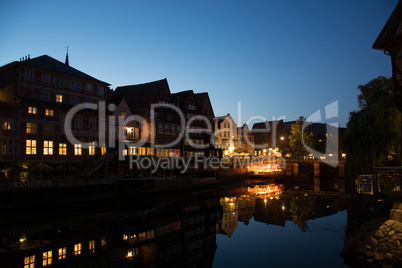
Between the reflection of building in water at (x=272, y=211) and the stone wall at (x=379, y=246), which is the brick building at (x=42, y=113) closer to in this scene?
the reflection of building in water at (x=272, y=211)

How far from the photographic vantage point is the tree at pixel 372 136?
29.0m

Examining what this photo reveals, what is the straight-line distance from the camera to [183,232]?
24812mm

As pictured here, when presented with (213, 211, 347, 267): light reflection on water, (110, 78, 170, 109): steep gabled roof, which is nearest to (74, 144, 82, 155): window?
(110, 78, 170, 109): steep gabled roof

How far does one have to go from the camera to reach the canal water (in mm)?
17906

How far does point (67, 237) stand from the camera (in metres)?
21.4

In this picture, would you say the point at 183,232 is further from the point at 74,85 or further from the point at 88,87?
the point at 88,87

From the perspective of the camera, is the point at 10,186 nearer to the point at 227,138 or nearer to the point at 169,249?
the point at 169,249

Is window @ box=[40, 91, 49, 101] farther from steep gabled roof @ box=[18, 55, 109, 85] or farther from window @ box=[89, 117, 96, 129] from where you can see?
window @ box=[89, 117, 96, 129]

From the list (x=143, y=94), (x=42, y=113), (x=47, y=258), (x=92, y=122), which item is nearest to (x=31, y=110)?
(x=42, y=113)

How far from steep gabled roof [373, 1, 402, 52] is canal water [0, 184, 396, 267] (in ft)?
38.5

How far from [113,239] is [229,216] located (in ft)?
38.9

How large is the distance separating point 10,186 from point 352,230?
2924cm

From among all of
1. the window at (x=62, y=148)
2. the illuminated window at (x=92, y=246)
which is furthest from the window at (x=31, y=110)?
the illuminated window at (x=92, y=246)

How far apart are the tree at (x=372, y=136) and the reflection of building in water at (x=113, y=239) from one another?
1506 cm
